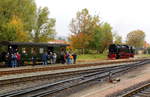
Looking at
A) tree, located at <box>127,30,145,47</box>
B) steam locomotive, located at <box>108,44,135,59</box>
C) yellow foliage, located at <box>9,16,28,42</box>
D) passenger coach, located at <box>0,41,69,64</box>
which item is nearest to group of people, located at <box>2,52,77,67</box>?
passenger coach, located at <box>0,41,69,64</box>

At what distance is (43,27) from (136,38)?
207ft

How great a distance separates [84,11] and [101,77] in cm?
3766

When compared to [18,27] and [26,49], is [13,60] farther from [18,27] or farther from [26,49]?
[18,27]

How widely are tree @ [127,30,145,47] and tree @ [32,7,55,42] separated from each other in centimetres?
5534

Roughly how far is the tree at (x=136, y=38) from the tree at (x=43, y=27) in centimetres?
5534

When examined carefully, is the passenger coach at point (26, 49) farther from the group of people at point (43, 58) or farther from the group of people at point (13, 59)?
the group of people at point (13, 59)

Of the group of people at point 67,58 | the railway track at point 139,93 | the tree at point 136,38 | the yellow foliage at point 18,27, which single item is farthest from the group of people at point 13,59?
the tree at point 136,38

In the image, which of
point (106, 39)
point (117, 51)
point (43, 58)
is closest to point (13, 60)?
point (43, 58)

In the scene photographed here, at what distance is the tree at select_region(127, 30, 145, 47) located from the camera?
99125 millimetres

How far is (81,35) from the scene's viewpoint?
5134cm

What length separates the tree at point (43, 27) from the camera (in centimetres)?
4844

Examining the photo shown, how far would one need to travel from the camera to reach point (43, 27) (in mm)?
49469

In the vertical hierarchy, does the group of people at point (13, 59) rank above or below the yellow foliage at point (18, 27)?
below

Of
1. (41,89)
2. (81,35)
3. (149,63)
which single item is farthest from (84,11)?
(41,89)
